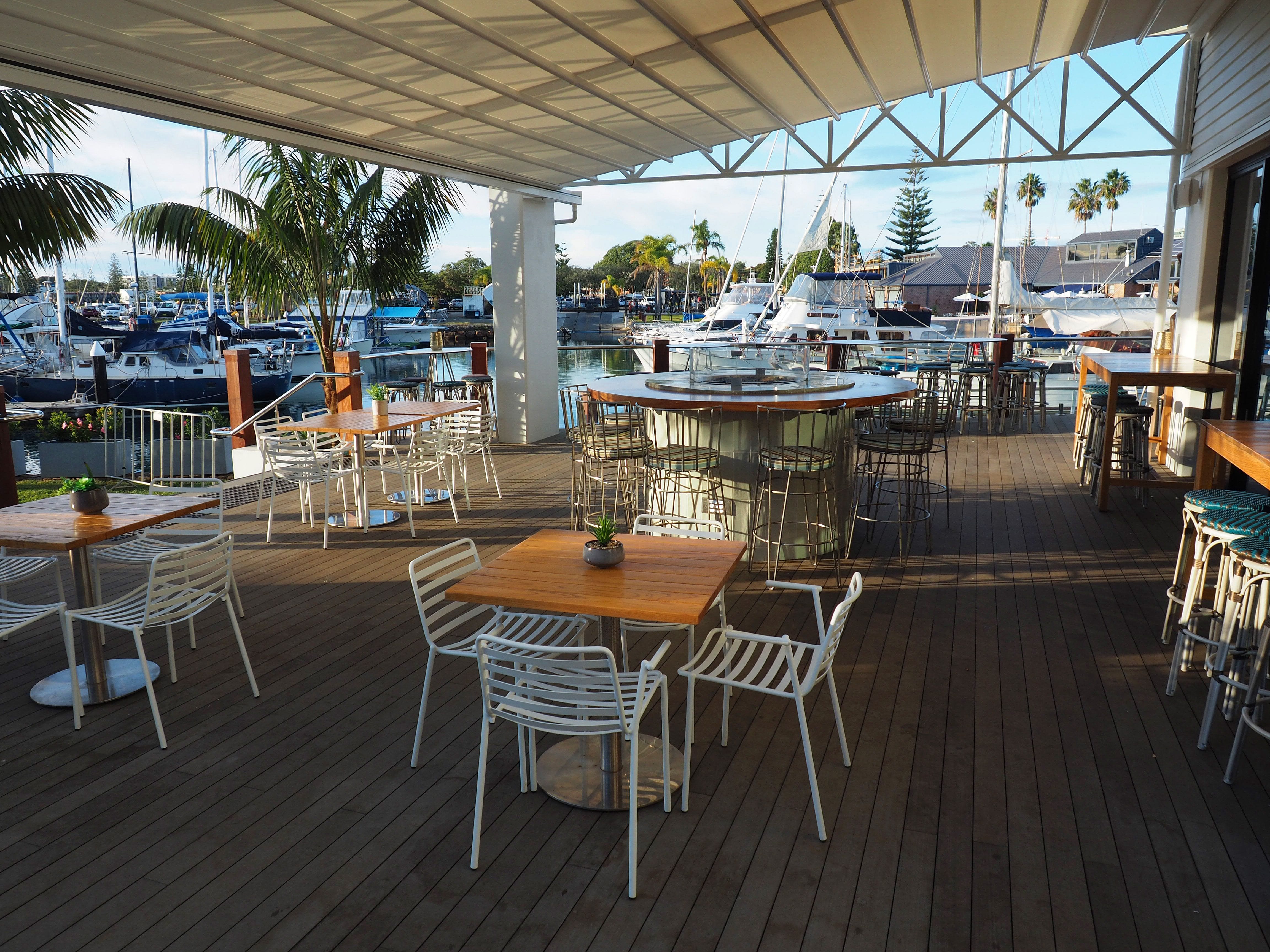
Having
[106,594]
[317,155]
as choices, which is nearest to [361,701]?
[106,594]

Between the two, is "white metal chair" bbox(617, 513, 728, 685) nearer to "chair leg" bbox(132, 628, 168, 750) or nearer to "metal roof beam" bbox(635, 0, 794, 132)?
"chair leg" bbox(132, 628, 168, 750)

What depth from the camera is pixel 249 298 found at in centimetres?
988

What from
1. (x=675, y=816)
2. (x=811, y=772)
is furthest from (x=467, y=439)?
(x=811, y=772)

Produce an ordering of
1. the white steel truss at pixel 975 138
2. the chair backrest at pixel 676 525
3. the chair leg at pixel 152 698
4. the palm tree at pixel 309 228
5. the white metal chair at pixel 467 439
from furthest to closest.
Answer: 1. the palm tree at pixel 309 228
2. the white steel truss at pixel 975 138
3. the white metal chair at pixel 467 439
4. the chair backrest at pixel 676 525
5. the chair leg at pixel 152 698

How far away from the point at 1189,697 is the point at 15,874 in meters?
4.65

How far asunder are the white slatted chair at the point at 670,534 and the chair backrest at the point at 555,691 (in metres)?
0.35

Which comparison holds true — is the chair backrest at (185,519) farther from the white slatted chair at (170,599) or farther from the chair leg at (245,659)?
the chair leg at (245,659)

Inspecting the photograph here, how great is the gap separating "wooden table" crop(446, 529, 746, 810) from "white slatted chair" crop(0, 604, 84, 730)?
1.78 metres

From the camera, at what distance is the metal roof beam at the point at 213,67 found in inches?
155

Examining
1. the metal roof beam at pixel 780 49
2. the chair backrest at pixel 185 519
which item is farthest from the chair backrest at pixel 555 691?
the metal roof beam at pixel 780 49

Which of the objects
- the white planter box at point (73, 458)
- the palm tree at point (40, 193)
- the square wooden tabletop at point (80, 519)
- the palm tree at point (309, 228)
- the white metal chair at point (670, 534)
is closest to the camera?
the white metal chair at point (670, 534)

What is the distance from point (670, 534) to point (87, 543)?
8.41ft

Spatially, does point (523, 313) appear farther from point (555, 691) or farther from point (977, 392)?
point (555, 691)

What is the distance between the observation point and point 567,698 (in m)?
2.53
